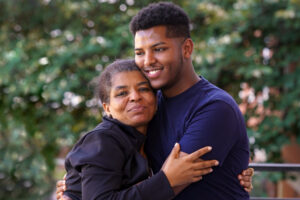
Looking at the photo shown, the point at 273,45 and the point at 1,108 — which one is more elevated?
the point at 273,45

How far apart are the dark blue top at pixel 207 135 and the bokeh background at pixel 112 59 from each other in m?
2.11

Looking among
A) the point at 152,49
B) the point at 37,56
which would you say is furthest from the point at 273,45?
the point at 152,49

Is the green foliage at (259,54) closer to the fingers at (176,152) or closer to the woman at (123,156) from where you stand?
the woman at (123,156)

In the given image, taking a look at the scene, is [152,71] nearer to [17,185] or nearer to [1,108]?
[1,108]

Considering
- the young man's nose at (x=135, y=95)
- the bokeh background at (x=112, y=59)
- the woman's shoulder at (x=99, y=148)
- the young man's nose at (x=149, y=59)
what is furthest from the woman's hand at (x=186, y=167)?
the bokeh background at (x=112, y=59)

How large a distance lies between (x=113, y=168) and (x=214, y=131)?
0.42 meters

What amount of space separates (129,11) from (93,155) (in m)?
2.80

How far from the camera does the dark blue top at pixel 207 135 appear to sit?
156cm

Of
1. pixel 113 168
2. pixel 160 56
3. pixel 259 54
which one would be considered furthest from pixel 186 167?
pixel 259 54

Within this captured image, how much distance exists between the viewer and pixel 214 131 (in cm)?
155

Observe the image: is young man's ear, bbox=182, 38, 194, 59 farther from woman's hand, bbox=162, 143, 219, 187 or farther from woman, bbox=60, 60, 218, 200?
woman's hand, bbox=162, 143, 219, 187

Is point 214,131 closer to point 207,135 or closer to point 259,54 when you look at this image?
point 207,135

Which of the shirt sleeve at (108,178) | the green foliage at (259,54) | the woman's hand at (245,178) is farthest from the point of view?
the green foliage at (259,54)

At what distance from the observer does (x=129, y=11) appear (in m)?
4.10
